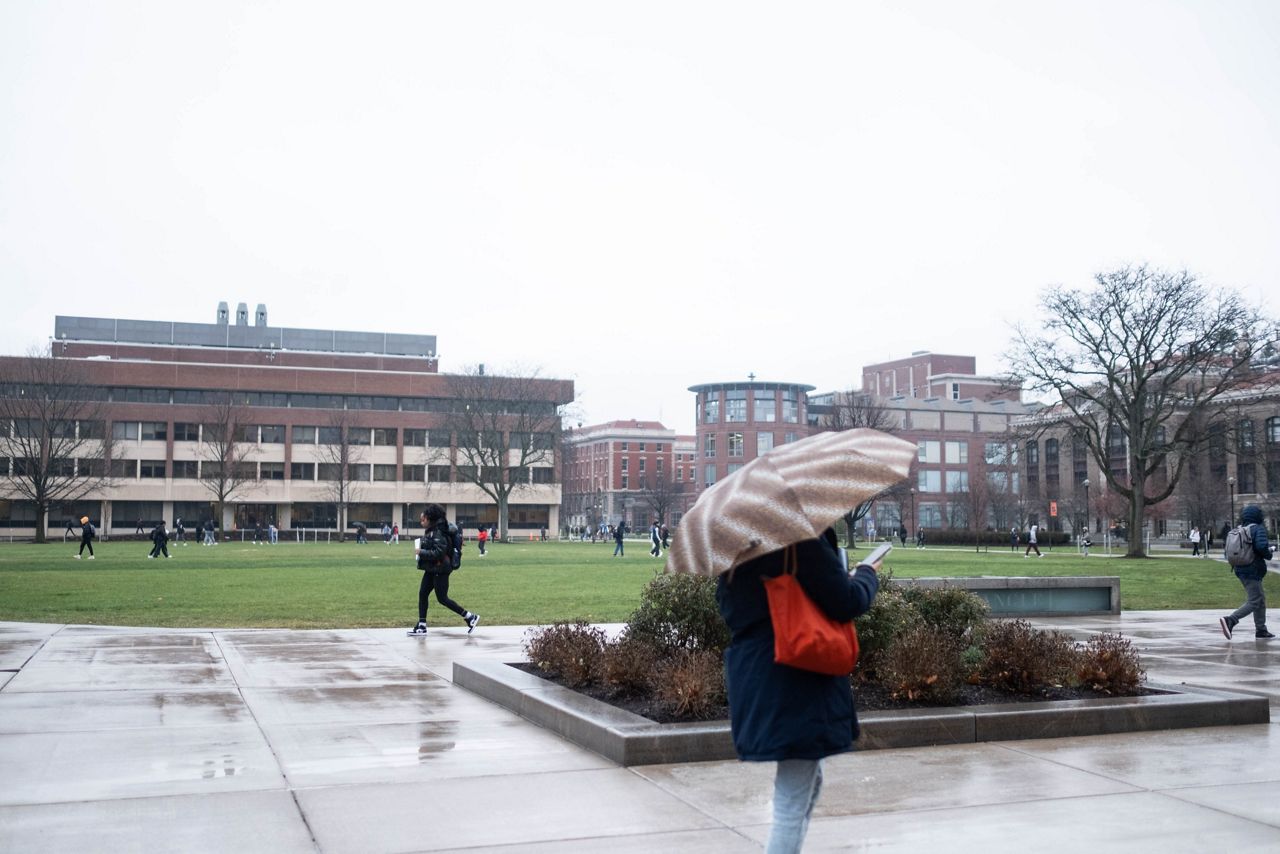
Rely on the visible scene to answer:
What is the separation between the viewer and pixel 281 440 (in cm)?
10169

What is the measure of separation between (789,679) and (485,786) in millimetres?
3266

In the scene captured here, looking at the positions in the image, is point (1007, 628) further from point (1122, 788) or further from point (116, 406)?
point (116, 406)

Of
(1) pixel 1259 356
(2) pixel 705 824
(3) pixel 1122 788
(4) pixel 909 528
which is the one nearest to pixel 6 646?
(2) pixel 705 824

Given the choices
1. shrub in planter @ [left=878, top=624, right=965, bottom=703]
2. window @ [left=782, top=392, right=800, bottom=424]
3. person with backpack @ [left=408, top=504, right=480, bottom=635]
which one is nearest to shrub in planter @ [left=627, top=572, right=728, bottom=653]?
shrub in planter @ [left=878, top=624, right=965, bottom=703]

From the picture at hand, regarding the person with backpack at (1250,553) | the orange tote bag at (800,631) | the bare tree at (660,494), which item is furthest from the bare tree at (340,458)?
Result: the orange tote bag at (800,631)

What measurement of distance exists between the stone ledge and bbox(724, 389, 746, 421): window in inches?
4633

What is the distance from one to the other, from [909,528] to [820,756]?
121326 millimetres

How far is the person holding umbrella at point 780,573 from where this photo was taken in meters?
4.14

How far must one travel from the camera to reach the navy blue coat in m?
4.19

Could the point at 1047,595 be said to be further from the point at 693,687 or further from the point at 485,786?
the point at 485,786

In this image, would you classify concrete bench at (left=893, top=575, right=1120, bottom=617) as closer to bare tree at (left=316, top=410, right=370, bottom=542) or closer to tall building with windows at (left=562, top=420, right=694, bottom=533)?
bare tree at (left=316, top=410, right=370, bottom=542)

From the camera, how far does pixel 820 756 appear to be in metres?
4.30

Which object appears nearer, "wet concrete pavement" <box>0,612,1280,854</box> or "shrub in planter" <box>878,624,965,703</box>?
"wet concrete pavement" <box>0,612,1280,854</box>

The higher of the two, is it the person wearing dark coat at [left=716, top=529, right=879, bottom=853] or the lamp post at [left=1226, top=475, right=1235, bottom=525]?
the lamp post at [left=1226, top=475, right=1235, bottom=525]
